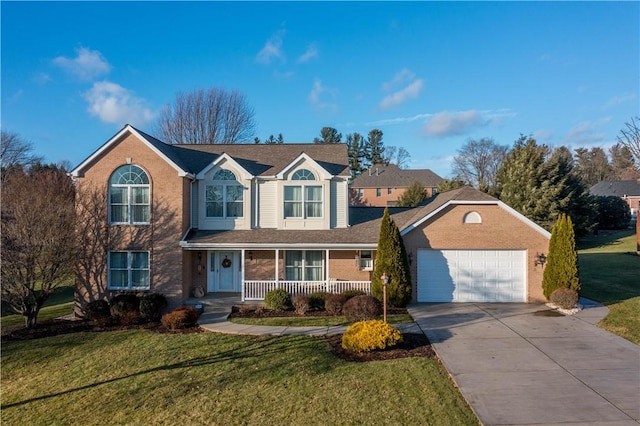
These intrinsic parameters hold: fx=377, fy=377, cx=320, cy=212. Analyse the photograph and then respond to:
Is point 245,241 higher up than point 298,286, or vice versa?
point 245,241

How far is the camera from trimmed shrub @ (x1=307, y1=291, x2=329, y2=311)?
15191mm

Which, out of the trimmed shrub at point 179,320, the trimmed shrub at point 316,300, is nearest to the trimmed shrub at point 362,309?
the trimmed shrub at point 316,300

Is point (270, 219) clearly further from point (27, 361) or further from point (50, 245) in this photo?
point (27, 361)

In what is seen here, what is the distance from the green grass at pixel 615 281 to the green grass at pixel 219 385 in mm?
7855

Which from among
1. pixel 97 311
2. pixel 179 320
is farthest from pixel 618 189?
pixel 97 311

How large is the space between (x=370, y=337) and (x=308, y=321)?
3.89 m

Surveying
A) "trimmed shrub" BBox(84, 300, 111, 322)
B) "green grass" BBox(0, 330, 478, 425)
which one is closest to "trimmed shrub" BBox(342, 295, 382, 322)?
"green grass" BBox(0, 330, 478, 425)

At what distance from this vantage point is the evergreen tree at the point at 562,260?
48.1 feet

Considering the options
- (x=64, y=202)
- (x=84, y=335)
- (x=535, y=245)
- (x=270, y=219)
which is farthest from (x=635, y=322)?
(x=64, y=202)

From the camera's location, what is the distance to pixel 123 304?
14.5 metres

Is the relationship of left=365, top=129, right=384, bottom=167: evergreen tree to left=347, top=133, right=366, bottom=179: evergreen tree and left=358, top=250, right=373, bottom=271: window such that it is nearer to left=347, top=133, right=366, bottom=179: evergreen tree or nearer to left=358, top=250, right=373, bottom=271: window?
left=347, top=133, right=366, bottom=179: evergreen tree

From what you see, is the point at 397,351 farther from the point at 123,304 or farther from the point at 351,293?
the point at 123,304

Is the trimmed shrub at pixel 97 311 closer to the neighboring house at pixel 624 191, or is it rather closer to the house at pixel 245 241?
the house at pixel 245 241

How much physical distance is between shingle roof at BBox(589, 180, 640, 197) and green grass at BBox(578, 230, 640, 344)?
26.1m
